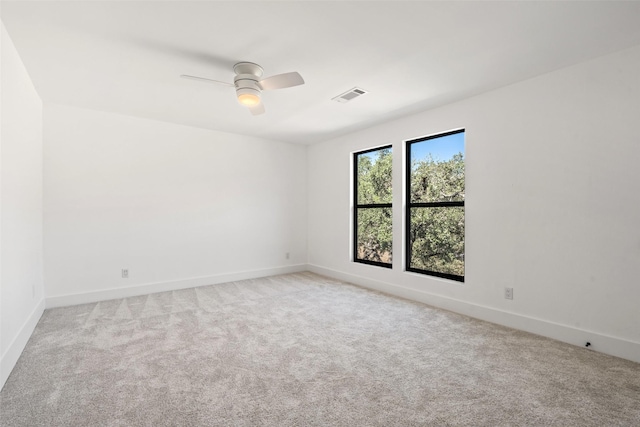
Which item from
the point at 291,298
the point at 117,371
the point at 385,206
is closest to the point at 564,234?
the point at 385,206

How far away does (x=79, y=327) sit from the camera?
3.09 m

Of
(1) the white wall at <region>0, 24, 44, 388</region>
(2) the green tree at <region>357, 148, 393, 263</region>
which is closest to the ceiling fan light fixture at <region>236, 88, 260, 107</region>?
(1) the white wall at <region>0, 24, 44, 388</region>

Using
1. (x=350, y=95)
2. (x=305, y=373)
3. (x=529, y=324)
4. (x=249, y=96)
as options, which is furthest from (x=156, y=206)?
(x=529, y=324)

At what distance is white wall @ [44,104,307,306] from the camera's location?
12.6ft

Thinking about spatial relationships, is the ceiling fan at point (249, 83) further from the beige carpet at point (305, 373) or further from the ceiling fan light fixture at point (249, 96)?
the beige carpet at point (305, 373)

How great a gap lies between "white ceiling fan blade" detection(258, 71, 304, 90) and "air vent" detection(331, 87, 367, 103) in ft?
3.14

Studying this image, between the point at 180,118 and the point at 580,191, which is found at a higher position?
the point at 180,118

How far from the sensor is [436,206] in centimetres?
395

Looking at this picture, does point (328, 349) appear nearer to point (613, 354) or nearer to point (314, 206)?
point (613, 354)

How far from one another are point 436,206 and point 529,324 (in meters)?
1.59

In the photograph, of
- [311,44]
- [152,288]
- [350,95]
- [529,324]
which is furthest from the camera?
[152,288]

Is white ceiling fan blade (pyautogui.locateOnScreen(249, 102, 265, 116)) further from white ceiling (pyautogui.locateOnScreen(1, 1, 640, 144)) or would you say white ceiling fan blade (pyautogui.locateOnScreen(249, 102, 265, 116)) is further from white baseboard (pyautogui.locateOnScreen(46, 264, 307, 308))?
white baseboard (pyautogui.locateOnScreen(46, 264, 307, 308))

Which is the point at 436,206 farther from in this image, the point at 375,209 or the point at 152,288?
the point at 152,288

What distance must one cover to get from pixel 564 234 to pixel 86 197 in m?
5.29
